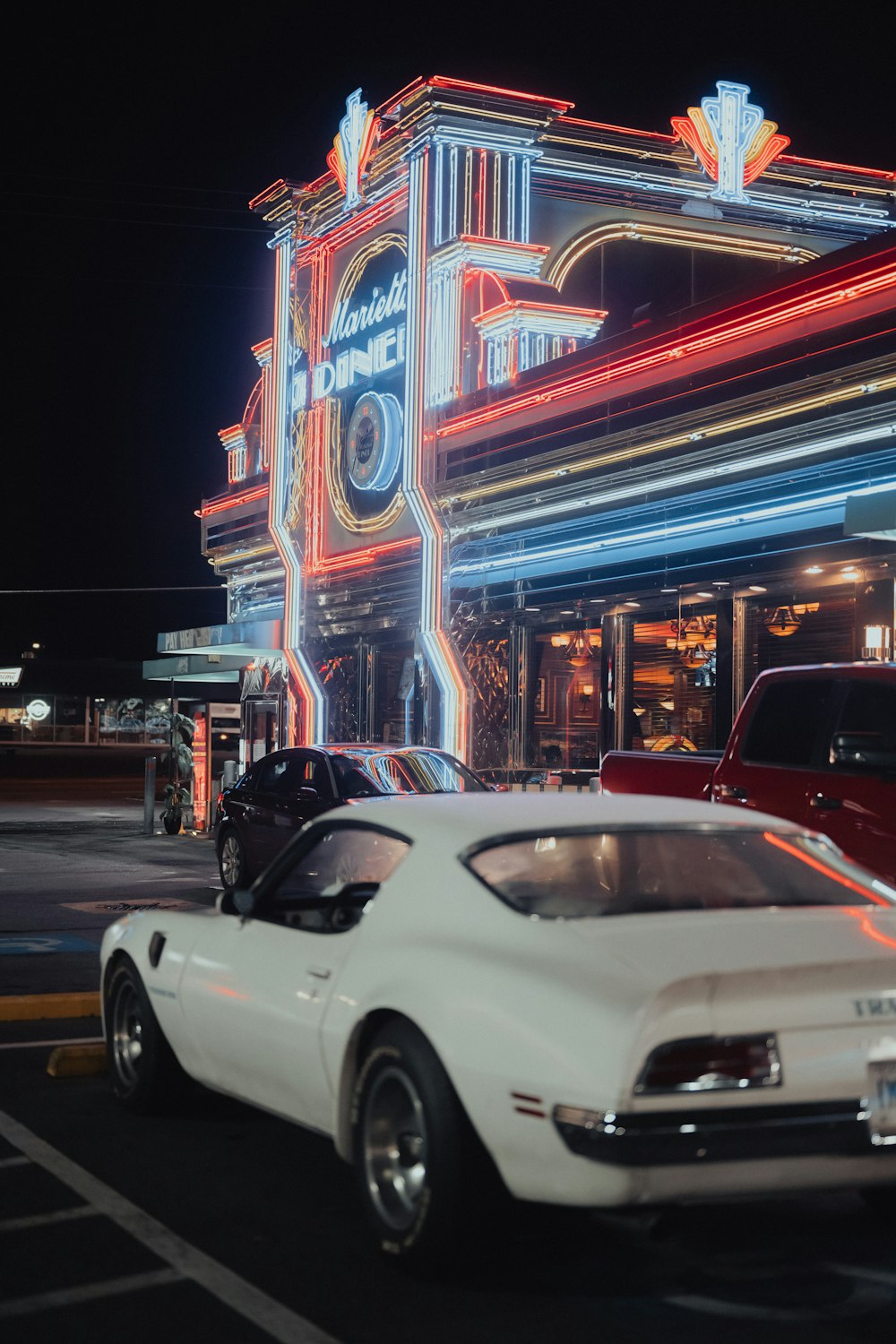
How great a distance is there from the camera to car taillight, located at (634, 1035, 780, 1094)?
14.3 feet

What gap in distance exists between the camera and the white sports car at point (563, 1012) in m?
4.38

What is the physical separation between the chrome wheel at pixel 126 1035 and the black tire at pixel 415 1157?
1.97 metres

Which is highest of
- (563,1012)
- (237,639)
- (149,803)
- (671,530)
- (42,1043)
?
(671,530)

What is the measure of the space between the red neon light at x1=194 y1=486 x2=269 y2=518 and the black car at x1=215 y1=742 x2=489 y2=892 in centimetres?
1350

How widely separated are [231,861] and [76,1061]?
9.47 metres

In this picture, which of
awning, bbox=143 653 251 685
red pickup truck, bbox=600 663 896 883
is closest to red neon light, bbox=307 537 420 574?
awning, bbox=143 653 251 685

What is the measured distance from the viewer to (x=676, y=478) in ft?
58.9

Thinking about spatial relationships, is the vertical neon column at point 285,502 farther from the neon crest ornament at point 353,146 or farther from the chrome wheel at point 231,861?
the chrome wheel at point 231,861

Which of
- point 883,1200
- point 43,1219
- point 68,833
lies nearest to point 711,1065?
point 883,1200

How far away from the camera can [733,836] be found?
5715 millimetres

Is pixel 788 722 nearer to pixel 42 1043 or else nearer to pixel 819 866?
pixel 819 866

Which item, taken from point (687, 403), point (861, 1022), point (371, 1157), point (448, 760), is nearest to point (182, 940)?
point (371, 1157)

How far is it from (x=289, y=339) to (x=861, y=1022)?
2511cm

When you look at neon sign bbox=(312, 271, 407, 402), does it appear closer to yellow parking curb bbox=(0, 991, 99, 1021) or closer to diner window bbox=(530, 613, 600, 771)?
diner window bbox=(530, 613, 600, 771)
